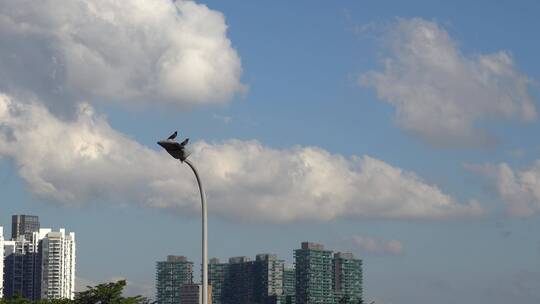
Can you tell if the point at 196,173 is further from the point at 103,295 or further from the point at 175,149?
the point at 103,295

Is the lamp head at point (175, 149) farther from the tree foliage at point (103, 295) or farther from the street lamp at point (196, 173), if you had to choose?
the tree foliage at point (103, 295)

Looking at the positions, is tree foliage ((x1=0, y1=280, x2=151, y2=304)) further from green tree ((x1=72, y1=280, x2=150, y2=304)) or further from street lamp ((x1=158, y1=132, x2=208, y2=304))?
street lamp ((x1=158, y1=132, x2=208, y2=304))

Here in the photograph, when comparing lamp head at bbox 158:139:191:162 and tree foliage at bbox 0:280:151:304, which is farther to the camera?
tree foliage at bbox 0:280:151:304

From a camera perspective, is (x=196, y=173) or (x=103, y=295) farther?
(x=103, y=295)

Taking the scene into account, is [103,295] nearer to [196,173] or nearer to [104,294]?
[104,294]

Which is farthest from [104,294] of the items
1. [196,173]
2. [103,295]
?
[196,173]

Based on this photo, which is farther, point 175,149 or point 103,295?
point 103,295

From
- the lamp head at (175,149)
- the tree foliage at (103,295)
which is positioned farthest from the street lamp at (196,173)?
the tree foliage at (103,295)

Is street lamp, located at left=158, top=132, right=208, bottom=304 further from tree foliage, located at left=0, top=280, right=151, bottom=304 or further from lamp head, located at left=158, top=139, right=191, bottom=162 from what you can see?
tree foliage, located at left=0, top=280, right=151, bottom=304

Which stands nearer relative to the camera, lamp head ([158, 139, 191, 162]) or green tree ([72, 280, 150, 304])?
lamp head ([158, 139, 191, 162])

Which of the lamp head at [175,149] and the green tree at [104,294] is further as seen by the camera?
the green tree at [104,294]

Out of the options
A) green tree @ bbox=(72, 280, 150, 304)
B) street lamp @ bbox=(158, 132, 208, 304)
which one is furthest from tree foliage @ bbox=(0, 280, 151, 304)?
street lamp @ bbox=(158, 132, 208, 304)

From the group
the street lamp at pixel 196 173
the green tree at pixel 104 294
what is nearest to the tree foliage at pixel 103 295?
the green tree at pixel 104 294

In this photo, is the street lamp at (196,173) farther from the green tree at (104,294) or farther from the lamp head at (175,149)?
the green tree at (104,294)
